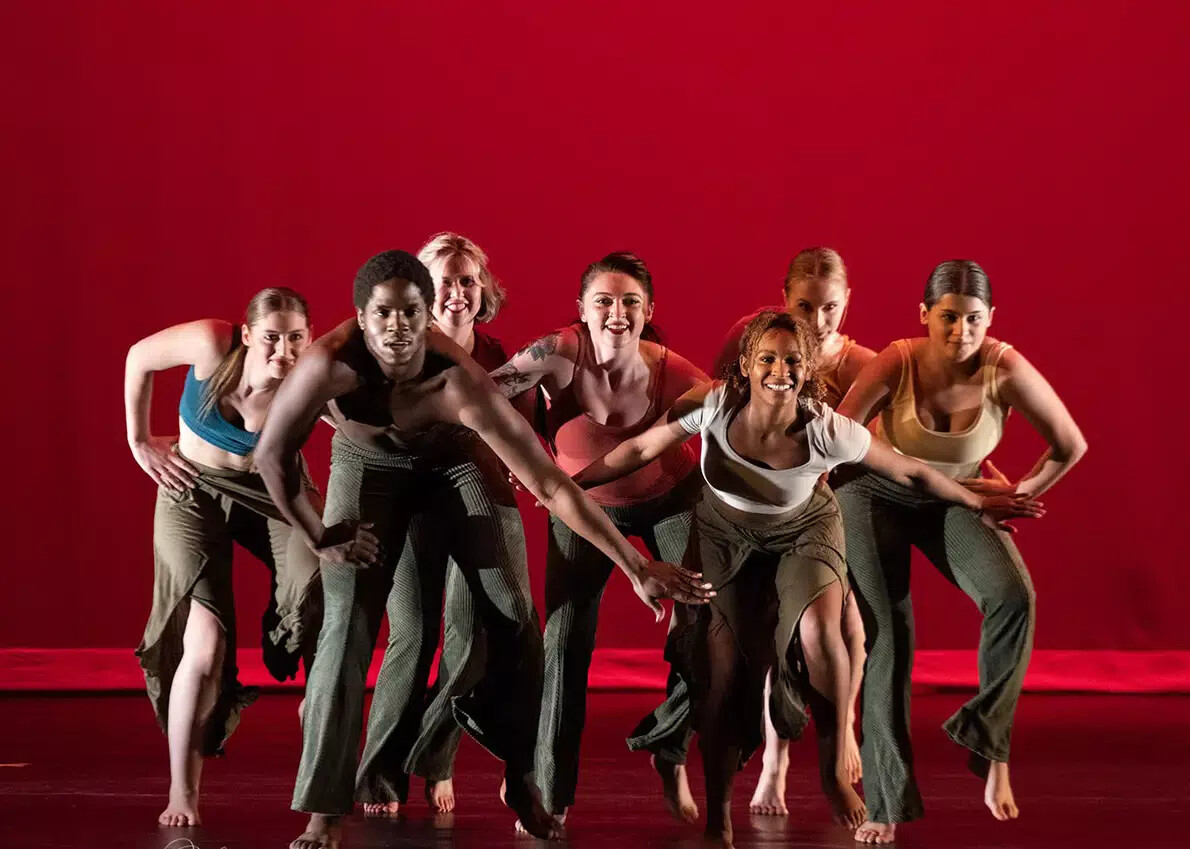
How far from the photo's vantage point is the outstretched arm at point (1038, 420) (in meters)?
4.07

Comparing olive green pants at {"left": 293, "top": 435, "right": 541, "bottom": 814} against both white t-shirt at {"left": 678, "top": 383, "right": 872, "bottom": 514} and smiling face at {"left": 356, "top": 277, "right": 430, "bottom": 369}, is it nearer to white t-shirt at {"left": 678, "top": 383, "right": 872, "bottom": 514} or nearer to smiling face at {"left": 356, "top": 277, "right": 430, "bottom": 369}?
smiling face at {"left": 356, "top": 277, "right": 430, "bottom": 369}

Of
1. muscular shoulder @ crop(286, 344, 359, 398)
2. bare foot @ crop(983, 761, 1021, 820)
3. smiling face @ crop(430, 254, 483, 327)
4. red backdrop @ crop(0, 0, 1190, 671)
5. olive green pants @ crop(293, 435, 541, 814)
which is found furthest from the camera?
red backdrop @ crop(0, 0, 1190, 671)

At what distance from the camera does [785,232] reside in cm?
677

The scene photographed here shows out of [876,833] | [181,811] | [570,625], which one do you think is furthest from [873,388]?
[181,811]

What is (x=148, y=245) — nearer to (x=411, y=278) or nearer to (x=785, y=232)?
(x=785, y=232)

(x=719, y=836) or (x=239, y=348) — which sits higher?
(x=239, y=348)

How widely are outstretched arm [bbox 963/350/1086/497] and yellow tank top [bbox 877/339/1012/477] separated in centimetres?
3

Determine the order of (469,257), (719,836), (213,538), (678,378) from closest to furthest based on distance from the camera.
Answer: (719,836) < (213,538) < (678,378) < (469,257)

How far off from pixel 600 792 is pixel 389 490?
1329 mm

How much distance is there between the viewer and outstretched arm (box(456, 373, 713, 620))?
359cm

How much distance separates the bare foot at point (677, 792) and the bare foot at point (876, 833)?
0.46 meters

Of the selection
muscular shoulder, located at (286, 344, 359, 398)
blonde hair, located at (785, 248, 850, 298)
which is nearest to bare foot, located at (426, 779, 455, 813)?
muscular shoulder, located at (286, 344, 359, 398)

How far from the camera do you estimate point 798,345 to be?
3791 mm

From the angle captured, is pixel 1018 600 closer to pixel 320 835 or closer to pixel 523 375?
pixel 523 375
